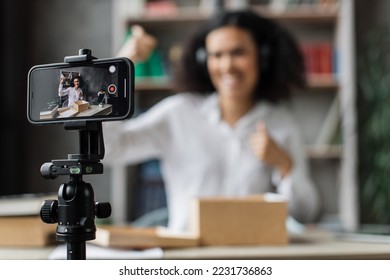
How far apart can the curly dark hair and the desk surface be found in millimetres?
563

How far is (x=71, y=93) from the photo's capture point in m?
0.44

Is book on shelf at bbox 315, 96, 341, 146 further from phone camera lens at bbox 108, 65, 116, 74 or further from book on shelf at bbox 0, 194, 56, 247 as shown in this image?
phone camera lens at bbox 108, 65, 116, 74

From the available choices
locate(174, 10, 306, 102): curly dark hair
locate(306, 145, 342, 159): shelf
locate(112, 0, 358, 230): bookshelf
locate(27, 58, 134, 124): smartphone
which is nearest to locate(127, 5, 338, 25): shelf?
locate(112, 0, 358, 230): bookshelf

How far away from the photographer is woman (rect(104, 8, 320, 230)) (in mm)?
1142

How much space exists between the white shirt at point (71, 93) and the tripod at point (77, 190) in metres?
0.02

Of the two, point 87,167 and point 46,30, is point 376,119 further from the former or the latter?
point 87,167

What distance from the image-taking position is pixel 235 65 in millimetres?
1112

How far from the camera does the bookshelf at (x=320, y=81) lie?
1.97 metres

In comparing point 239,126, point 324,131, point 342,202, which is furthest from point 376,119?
point 239,126

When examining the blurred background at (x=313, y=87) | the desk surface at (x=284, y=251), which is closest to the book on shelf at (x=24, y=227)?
the desk surface at (x=284, y=251)

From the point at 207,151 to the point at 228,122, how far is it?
3.5 inches

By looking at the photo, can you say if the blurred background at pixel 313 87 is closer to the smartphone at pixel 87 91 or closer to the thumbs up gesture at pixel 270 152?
the thumbs up gesture at pixel 270 152

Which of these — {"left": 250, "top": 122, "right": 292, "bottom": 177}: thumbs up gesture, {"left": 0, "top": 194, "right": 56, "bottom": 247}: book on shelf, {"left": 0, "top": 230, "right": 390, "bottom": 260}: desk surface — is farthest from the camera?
{"left": 250, "top": 122, "right": 292, "bottom": 177}: thumbs up gesture
